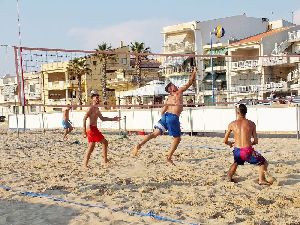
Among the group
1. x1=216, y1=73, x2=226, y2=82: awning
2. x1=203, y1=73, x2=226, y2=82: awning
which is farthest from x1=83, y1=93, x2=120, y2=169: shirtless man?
x1=216, y1=73, x2=226, y2=82: awning

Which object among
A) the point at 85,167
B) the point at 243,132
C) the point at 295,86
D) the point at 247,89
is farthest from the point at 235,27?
the point at 243,132

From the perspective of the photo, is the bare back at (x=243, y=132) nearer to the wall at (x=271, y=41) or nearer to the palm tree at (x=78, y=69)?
the wall at (x=271, y=41)

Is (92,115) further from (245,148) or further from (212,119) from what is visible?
(212,119)

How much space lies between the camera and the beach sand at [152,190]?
4.62 m

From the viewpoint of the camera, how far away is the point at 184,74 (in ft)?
138

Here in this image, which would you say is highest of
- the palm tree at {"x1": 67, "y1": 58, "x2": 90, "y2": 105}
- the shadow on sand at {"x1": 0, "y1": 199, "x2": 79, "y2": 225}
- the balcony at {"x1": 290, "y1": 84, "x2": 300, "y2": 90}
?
the palm tree at {"x1": 67, "y1": 58, "x2": 90, "y2": 105}

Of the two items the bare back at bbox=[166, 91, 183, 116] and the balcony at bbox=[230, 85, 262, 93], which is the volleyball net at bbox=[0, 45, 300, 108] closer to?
the balcony at bbox=[230, 85, 262, 93]

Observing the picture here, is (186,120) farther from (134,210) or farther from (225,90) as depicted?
(225,90)

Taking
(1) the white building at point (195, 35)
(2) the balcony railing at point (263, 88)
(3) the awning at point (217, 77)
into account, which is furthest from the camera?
(1) the white building at point (195, 35)

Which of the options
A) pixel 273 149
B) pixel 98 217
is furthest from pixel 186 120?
pixel 98 217

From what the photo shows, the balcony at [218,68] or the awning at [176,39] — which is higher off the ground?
the awning at [176,39]

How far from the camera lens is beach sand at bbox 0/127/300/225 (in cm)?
462

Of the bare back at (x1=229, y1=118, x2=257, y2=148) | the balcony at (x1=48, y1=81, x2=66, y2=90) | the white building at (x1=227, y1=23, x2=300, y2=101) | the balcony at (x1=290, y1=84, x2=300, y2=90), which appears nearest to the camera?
the bare back at (x1=229, y1=118, x2=257, y2=148)

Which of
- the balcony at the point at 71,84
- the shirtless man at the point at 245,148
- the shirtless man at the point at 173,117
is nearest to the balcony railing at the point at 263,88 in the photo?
the balcony at the point at 71,84
